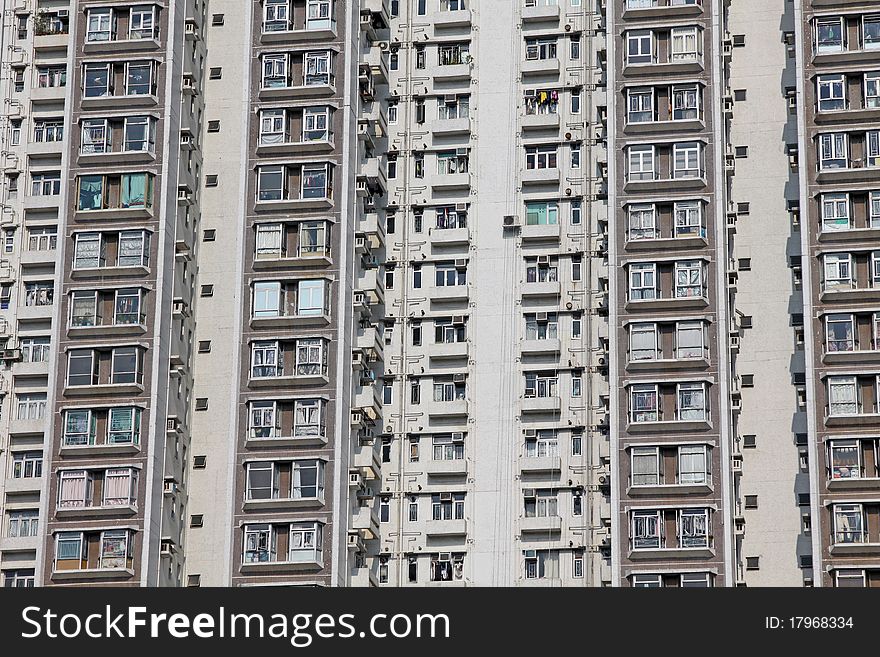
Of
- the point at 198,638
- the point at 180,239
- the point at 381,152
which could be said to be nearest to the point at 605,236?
the point at 381,152

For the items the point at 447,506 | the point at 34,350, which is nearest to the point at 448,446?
the point at 447,506

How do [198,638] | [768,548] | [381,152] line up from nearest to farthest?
[198,638] < [768,548] < [381,152]

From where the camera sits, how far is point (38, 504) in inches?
4136

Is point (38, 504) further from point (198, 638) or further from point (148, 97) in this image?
point (198, 638)

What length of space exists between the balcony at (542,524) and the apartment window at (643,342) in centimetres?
737

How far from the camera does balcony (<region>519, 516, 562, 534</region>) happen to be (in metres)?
102

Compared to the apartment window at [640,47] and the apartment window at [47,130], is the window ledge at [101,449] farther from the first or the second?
the apartment window at [640,47]

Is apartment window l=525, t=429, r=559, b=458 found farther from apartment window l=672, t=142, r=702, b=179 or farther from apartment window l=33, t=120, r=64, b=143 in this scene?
apartment window l=33, t=120, r=64, b=143

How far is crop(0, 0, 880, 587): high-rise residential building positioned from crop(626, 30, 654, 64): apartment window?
93mm

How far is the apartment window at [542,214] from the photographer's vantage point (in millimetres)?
106188

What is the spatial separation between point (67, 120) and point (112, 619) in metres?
32.8

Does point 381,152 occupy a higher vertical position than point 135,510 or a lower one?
higher

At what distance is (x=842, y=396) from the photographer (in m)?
99.9

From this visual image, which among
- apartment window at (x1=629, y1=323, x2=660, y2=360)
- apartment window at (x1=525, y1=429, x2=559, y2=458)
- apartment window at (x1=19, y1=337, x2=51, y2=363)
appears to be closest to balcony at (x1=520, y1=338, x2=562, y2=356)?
apartment window at (x1=525, y1=429, x2=559, y2=458)
